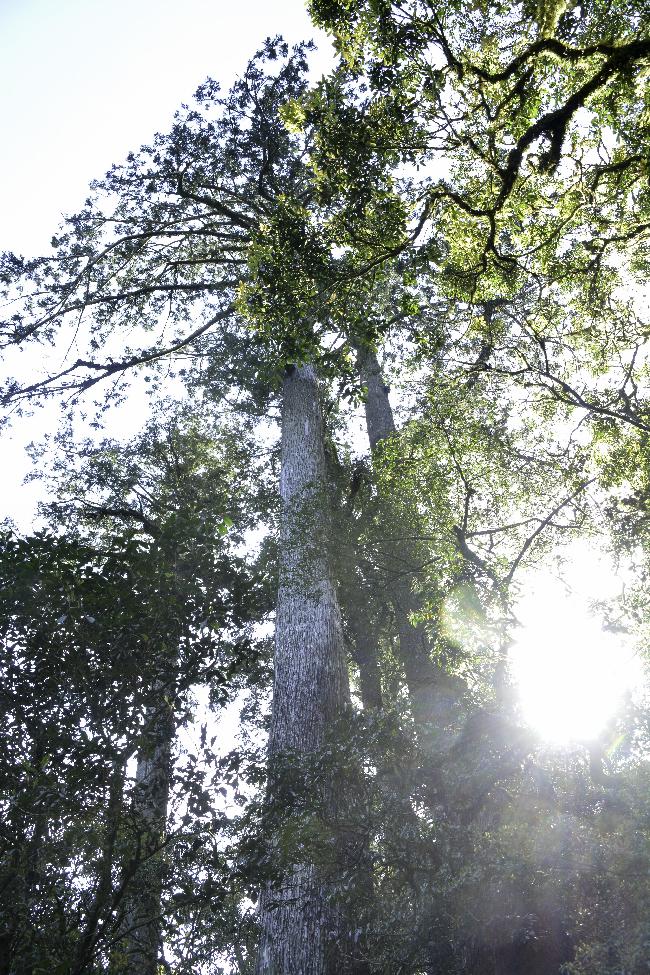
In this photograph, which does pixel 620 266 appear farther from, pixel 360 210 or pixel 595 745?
pixel 595 745

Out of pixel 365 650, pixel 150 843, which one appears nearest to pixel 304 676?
pixel 150 843

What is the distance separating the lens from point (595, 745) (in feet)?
23.9

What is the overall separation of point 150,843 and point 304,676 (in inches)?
137

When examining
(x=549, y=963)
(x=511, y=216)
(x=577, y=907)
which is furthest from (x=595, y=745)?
(x=511, y=216)

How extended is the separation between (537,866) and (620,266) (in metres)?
6.28

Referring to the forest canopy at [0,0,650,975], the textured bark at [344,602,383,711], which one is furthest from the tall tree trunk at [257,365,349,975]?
the textured bark at [344,602,383,711]

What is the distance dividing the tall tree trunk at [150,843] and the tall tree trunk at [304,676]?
0.85m

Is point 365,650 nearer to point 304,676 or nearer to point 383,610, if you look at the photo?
point 383,610

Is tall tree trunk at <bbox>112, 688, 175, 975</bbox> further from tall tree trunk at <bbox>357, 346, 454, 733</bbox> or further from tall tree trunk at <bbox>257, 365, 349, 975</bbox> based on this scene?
tall tree trunk at <bbox>357, 346, 454, 733</bbox>

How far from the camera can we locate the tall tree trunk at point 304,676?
489 cm

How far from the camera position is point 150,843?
10.8 feet

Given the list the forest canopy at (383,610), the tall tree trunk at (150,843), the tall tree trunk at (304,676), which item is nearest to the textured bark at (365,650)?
the forest canopy at (383,610)

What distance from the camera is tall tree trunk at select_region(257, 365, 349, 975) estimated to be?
489cm

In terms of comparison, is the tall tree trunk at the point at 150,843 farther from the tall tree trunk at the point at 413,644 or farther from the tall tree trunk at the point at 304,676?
the tall tree trunk at the point at 413,644
